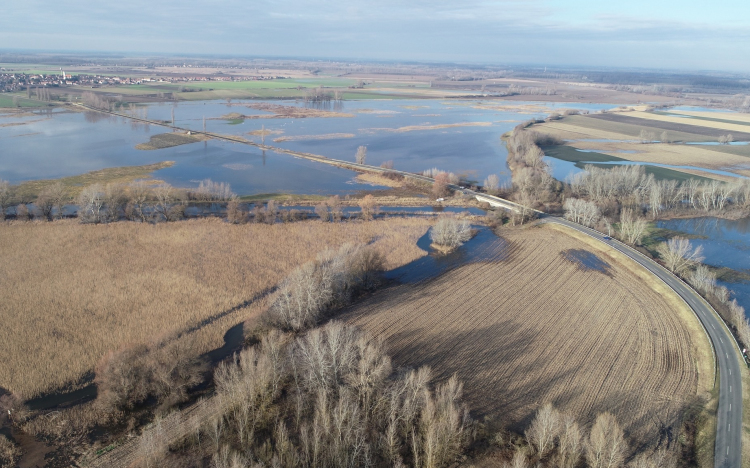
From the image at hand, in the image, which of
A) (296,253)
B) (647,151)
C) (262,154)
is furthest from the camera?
(647,151)

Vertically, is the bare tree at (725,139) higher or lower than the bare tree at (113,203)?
higher

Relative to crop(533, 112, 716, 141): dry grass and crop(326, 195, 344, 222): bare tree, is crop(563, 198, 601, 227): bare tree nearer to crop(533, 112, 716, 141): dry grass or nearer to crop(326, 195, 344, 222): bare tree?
crop(326, 195, 344, 222): bare tree

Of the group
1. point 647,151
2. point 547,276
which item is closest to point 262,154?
point 547,276

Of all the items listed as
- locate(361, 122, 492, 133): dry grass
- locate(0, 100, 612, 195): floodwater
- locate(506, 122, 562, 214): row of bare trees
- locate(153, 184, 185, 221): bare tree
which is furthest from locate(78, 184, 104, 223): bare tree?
locate(361, 122, 492, 133): dry grass

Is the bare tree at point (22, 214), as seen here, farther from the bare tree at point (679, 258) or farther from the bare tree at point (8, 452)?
the bare tree at point (679, 258)

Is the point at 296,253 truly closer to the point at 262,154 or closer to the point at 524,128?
the point at 262,154

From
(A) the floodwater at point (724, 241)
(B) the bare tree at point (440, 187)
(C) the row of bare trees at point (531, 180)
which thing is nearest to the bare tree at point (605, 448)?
(A) the floodwater at point (724, 241)

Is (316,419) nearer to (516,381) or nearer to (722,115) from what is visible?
(516,381)
